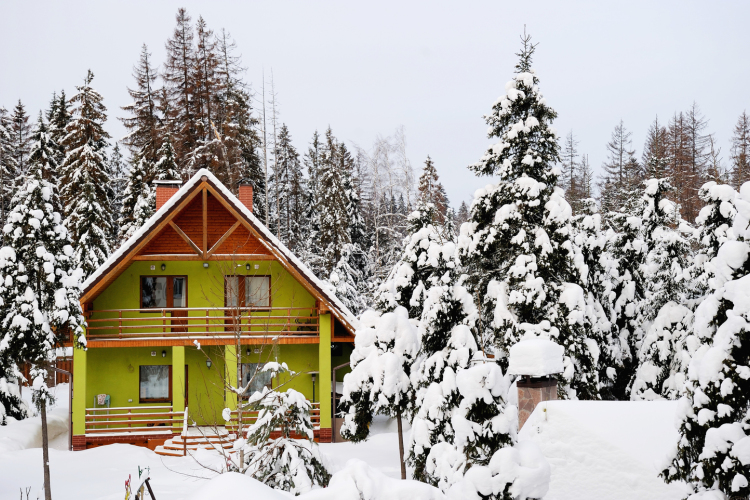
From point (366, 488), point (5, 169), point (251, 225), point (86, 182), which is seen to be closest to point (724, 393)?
point (366, 488)

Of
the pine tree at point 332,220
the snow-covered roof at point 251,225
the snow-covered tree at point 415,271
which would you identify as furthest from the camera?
the pine tree at point 332,220

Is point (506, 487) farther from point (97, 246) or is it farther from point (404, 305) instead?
point (97, 246)

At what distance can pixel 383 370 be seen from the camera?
41.7 feet

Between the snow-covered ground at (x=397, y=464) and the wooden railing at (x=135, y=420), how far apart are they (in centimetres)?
83

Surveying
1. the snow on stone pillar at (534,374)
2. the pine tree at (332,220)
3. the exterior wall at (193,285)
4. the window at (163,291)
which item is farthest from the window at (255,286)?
the snow on stone pillar at (534,374)

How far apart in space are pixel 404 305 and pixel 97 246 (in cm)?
2203

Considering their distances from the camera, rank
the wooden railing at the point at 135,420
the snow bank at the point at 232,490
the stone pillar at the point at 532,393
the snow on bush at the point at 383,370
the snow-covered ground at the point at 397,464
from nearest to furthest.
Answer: the snow bank at the point at 232,490, the snow-covered ground at the point at 397,464, the stone pillar at the point at 532,393, the snow on bush at the point at 383,370, the wooden railing at the point at 135,420

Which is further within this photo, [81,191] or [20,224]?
[81,191]

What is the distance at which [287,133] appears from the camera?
163ft

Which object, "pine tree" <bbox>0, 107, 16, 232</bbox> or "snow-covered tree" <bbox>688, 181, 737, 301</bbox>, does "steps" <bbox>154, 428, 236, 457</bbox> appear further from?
"pine tree" <bbox>0, 107, 16, 232</bbox>

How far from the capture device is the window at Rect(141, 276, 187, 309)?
73.3 feet

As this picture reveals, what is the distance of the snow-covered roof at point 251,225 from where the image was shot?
20.1 meters

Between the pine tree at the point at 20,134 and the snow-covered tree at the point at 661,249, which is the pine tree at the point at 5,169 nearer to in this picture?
the pine tree at the point at 20,134

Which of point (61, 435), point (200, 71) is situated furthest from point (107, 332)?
point (200, 71)
